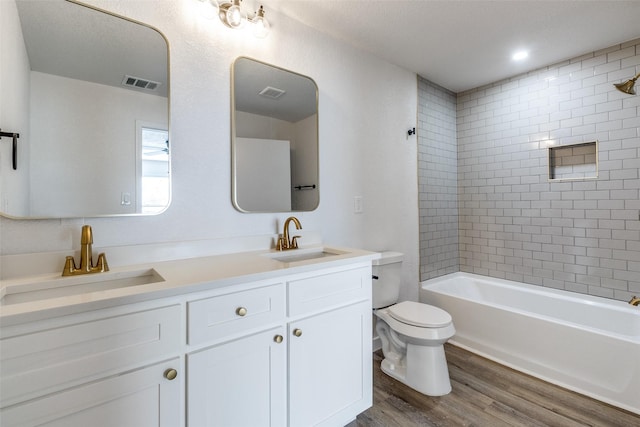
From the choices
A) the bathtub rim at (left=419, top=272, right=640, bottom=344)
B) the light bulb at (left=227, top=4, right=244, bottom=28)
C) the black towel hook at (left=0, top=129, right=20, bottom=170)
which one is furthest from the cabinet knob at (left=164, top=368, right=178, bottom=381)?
the bathtub rim at (left=419, top=272, right=640, bottom=344)

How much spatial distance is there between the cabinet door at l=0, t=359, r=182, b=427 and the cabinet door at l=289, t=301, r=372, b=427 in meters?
0.50

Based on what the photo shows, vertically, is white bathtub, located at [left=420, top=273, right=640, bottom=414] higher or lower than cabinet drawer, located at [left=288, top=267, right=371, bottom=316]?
lower

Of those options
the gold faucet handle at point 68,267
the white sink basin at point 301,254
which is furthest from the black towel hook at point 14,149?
the white sink basin at point 301,254

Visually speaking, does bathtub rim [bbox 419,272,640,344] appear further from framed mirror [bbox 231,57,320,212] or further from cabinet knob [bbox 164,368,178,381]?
cabinet knob [bbox 164,368,178,381]

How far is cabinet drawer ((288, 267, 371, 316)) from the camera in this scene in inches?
51.0

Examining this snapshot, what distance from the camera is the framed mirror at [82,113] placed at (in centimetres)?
113

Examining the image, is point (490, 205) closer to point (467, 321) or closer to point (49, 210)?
point (467, 321)

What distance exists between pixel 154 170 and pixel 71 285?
58cm

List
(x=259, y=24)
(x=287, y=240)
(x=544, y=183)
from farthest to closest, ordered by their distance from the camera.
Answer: (x=544, y=183), (x=287, y=240), (x=259, y=24)

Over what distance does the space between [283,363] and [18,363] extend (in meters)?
0.84

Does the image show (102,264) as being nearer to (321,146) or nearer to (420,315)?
(321,146)

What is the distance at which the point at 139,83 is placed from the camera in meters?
1.37

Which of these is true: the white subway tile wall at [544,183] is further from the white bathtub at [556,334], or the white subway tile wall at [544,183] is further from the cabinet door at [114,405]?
the cabinet door at [114,405]

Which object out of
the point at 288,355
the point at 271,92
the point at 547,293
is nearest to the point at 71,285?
the point at 288,355
